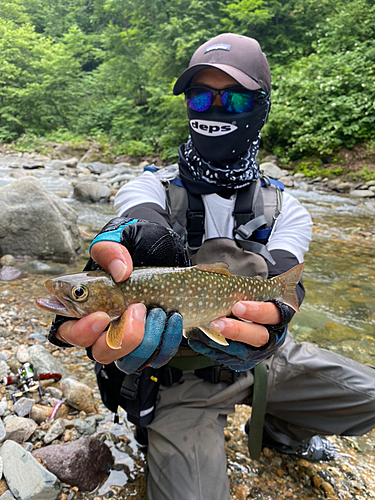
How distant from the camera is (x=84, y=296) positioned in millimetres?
1714

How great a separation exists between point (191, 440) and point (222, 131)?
2.36 m

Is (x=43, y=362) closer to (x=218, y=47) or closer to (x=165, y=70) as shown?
(x=218, y=47)

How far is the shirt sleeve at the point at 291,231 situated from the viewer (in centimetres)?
288

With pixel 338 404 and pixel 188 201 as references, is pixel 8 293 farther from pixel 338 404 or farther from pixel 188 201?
pixel 338 404

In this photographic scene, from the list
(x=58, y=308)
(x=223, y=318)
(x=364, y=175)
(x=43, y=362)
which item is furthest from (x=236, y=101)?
(x=364, y=175)

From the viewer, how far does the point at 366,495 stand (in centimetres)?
256

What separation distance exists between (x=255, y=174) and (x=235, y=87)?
2.37ft

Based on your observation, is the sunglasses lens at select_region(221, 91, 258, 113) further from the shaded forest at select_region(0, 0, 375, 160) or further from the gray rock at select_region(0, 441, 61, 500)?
the shaded forest at select_region(0, 0, 375, 160)

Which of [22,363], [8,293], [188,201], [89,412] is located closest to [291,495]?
[89,412]

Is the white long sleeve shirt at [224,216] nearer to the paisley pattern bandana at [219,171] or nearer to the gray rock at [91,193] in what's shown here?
the paisley pattern bandana at [219,171]

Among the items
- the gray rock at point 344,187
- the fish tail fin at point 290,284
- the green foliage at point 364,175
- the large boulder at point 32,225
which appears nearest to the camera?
A: the fish tail fin at point 290,284

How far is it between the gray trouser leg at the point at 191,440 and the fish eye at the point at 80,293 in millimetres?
1293

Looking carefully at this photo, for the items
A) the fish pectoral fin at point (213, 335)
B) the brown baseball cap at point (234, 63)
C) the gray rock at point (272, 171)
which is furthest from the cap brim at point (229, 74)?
the gray rock at point (272, 171)

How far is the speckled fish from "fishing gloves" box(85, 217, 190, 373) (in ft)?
0.38
